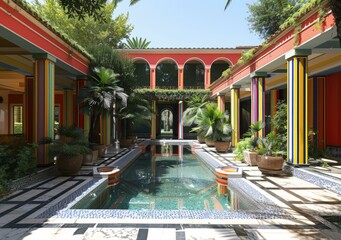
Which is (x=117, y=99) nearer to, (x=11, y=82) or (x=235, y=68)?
(x=235, y=68)

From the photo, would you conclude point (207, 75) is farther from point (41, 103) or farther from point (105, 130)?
point (41, 103)

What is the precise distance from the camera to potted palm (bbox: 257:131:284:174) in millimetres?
6695

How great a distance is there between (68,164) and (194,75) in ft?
56.3

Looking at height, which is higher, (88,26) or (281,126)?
(88,26)

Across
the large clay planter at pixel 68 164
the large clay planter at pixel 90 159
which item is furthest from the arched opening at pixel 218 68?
the large clay planter at pixel 68 164

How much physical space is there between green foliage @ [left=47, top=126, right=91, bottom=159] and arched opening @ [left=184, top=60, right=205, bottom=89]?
15.8 m

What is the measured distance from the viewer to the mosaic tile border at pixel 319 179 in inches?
214

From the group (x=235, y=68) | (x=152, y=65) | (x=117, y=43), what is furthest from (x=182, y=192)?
(x=117, y=43)

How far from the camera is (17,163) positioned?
5.84 metres

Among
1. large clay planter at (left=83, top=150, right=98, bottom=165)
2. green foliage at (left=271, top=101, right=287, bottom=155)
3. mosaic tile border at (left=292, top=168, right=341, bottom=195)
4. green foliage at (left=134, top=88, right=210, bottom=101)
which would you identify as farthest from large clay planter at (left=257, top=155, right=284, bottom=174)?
green foliage at (left=134, top=88, right=210, bottom=101)

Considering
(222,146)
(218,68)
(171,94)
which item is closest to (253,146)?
(222,146)

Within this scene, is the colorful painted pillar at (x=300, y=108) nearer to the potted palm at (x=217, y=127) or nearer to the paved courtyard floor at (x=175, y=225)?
the paved courtyard floor at (x=175, y=225)

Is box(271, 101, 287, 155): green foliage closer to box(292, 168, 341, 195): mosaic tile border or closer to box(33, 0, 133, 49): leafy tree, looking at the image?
box(292, 168, 341, 195): mosaic tile border

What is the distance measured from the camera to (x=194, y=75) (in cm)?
2234
